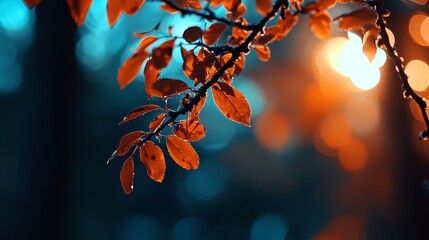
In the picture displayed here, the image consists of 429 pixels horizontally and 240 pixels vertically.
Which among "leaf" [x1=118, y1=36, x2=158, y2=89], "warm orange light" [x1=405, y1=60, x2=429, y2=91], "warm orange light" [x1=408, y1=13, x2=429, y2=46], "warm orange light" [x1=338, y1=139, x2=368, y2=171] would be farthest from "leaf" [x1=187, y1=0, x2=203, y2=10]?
"warm orange light" [x1=338, y1=139, x2=368, y2=171]

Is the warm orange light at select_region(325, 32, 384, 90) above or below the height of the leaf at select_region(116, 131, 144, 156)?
above


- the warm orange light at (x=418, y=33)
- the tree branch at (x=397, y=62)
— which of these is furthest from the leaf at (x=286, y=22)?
the warm orange light at (x=418, y=33)

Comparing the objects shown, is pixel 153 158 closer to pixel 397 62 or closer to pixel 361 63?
pixel 397 62

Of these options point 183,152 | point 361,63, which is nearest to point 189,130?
point 183,152

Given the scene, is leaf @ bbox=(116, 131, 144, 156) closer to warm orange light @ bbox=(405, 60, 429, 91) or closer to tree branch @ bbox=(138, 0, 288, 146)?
tree branch @ bbox=(138, 0, 288, 146)

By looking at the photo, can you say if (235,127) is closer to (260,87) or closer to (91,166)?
(260,87)

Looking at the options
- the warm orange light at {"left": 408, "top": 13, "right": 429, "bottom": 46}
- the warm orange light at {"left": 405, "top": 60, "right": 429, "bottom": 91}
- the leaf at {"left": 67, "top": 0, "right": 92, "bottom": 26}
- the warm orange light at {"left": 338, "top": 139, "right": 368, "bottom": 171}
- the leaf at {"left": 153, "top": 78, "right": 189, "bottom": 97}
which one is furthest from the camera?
the warm orange light at {"left": 338, "top": 139, "right": 368, "bottom": 171}

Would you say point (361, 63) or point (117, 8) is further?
point (361, 63)
